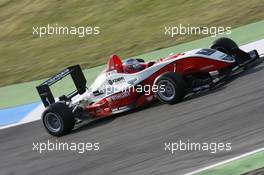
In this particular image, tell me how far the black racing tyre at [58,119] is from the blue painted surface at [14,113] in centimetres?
228

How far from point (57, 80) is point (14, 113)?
2.73m

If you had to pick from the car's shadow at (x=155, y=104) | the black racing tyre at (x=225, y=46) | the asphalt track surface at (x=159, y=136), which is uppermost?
the black racing tyre at (x=225, y=46)

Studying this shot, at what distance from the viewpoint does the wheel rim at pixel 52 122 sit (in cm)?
1162

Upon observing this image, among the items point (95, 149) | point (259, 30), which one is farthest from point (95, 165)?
point (259, 30)

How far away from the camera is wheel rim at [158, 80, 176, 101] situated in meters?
10.6

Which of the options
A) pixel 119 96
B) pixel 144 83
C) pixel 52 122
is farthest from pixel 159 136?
pixel 52 122

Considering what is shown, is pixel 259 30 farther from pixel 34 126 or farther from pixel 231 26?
pixel 34 126

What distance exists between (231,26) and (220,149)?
9.04 metres

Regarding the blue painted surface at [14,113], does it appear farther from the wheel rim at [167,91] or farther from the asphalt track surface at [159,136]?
the wheel rim at [167,91]

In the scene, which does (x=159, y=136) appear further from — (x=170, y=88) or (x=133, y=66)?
(x=133, y=66)

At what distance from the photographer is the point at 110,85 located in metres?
11.6

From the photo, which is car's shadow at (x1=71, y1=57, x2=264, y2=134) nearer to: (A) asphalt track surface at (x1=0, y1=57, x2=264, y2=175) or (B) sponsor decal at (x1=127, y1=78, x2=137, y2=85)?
(A) asphalt track surface at (x1=0, y1=57, x2=264, y2=175)

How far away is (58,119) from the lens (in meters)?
11.5

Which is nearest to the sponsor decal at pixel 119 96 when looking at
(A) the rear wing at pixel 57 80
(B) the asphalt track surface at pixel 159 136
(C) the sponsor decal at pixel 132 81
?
(C) the sponsor decal at pixel 132 81
